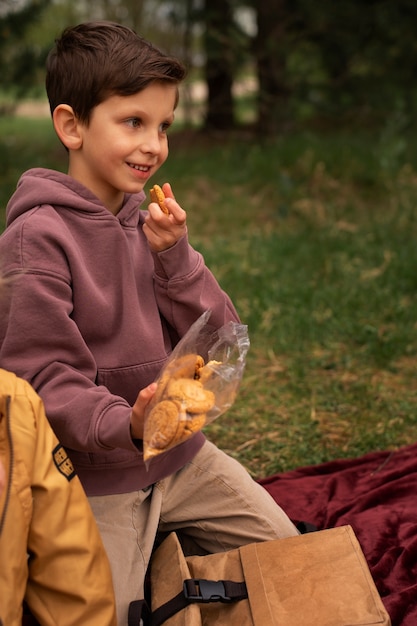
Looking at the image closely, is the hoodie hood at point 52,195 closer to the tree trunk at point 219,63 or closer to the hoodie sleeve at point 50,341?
the hoodie sleeve at point 50,341

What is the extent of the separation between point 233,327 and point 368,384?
6.26ft

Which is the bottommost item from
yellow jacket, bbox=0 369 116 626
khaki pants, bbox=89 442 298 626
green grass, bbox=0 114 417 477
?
green grass, bbox=0 114 417 477

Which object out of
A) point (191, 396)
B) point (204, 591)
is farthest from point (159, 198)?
point (204, 591)

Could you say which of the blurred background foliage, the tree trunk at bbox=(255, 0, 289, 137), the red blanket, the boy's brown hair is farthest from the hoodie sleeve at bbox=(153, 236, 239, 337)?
the tree trunk at bbox=(255, 0, 289, 137)

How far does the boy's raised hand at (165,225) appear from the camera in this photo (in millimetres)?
2201

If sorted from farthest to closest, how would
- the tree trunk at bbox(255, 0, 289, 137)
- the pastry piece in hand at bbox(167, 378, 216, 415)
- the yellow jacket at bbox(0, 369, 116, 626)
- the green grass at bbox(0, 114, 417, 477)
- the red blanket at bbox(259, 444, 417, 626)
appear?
the tree trunk at bbox(255, 0, 289, 137)
the green grass at bbox(0, 114, 417, 477)
the red blanket at bbox(259, 444, 417, 626)
the pastry piece in hand at bbox(167, 378, 216, 415)
the yellow jacket at bbox(0, 369, 116, 626)

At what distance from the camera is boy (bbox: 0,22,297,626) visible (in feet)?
6.93

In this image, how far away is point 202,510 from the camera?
2498 mm

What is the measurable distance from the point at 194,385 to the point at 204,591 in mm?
566

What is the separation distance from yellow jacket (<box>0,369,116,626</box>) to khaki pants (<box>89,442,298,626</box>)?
1.14 ft

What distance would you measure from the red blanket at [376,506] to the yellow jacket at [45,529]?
0.93 meters

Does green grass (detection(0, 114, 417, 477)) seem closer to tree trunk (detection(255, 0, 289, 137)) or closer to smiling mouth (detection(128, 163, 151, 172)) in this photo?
tree trunk (detection(255, 0, 289, 137))

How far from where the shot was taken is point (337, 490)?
3143mm

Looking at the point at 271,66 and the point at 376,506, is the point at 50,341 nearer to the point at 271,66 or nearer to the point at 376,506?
the point at 376,506
